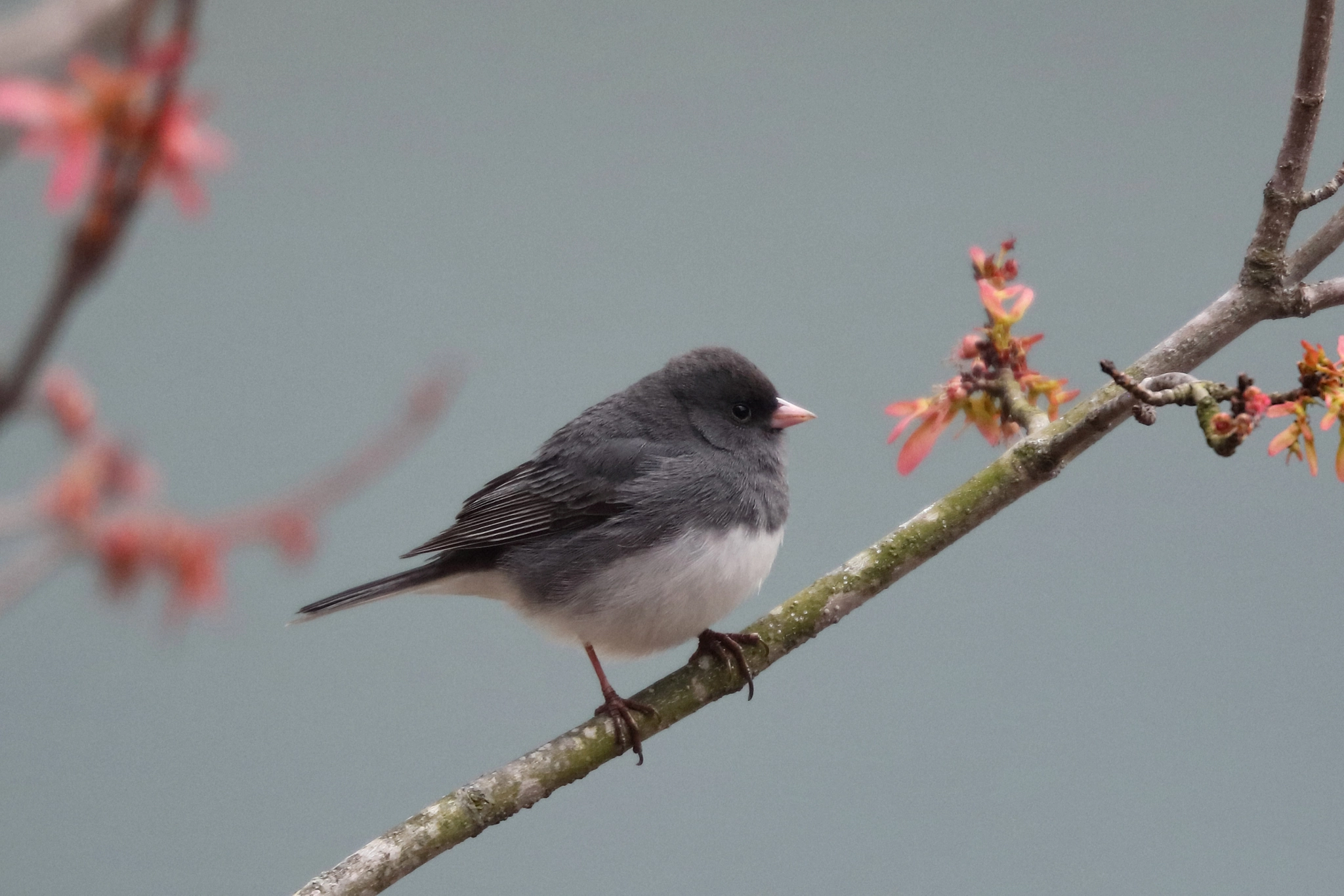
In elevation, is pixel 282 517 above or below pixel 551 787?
above

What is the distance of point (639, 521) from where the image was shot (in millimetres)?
1454

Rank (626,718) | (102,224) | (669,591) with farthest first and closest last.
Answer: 1. (669,591)
2. (626,718)
3. (102,224)

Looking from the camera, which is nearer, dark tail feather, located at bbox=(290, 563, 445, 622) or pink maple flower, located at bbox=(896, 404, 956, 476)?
pink maple flower, located at bbox=(896, 404, 956, 476)

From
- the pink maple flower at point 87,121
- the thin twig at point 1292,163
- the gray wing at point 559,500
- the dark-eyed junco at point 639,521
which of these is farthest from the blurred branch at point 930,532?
the pink maple flower at point 87,121

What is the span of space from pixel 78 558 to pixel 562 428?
0.63 m

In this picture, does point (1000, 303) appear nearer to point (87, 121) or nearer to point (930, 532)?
point (930, 532)

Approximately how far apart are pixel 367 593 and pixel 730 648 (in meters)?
0.47

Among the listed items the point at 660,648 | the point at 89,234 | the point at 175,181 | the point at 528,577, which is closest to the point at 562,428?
the point at 528,577

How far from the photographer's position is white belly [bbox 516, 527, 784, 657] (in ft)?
4.56

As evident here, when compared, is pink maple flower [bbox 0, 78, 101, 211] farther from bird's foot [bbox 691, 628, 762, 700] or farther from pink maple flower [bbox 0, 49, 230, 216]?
bird's foot [bbox 691, 628, 762, 700]

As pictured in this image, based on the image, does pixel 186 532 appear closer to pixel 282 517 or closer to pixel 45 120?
pixel 282 517

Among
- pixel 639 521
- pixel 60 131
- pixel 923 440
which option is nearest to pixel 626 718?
pixel 639 521

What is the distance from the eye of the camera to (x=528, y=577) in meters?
1.50

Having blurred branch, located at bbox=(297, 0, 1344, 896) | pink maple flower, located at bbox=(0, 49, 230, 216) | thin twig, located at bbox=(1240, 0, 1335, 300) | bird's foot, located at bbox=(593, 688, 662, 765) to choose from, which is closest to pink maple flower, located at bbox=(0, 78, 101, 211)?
pink maple flower, located at bbox=(0, 49, 230, 216)
